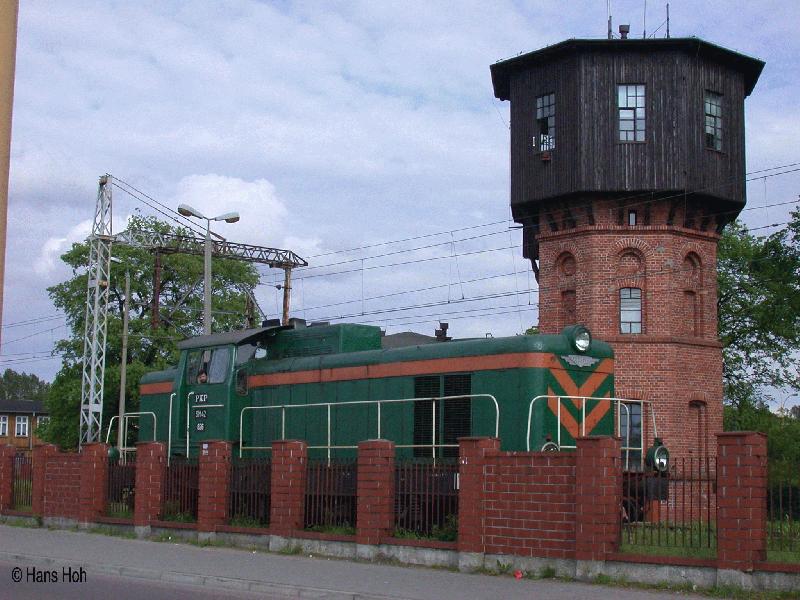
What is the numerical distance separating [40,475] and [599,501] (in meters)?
15.4

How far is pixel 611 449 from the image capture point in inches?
529

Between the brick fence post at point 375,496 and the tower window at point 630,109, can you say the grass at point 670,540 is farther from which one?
the tower window at point 630,109

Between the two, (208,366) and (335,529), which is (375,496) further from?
(208,366)

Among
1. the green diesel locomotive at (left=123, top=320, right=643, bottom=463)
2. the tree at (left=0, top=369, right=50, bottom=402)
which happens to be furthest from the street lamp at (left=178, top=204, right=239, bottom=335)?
the tree at (left=0, top=369, right=50, bottom=402)

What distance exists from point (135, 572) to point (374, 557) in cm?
374

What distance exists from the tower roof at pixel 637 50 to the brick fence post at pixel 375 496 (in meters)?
19.0

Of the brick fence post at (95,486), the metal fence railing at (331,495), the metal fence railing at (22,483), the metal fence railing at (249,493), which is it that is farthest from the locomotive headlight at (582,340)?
the metal fence railing at (22,483)

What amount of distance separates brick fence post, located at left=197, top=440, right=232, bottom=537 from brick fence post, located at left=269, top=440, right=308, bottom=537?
1.68m

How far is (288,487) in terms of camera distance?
57.8ft

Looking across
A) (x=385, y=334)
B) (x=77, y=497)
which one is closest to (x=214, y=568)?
(x=385, y=334)

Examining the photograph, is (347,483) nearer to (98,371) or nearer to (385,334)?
(385,334)

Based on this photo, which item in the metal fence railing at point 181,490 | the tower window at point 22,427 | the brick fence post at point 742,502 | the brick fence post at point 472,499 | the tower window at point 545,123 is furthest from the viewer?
the tower window at point 22,427

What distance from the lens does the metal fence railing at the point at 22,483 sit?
79.8 ft

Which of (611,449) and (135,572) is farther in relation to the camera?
(135,572)
